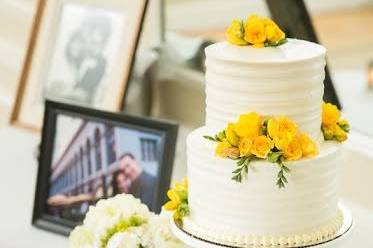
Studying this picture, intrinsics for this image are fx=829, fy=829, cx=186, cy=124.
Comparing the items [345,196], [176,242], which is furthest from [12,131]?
[176,242]

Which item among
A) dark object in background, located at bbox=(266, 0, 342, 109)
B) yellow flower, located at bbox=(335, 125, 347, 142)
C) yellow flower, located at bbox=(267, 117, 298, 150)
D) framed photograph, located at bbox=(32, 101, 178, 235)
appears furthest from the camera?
dark object in background, located at bbox=(266, 0, 342, 109)

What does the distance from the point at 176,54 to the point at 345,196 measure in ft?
2.35

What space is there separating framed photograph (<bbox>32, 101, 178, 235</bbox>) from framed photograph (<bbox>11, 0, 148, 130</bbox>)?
0.29 metres

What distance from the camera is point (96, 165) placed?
1.75 metres

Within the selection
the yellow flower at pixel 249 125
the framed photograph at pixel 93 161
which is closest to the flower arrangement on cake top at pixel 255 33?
the yellow flower at pixel 249 125

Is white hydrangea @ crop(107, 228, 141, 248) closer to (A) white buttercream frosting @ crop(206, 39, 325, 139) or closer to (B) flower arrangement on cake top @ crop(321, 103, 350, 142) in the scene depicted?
(A) white buttercream frosting @ crop(206, 39, 325, 139)

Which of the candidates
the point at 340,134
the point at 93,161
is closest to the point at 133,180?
the point at 93,161

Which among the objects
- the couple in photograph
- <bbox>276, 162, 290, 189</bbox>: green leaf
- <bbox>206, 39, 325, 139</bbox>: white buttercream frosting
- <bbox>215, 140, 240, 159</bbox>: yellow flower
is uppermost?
<bbox>206, 39, 325, 139</bbox>: white buttercream frosting

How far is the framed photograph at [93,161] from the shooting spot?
65.1 inches

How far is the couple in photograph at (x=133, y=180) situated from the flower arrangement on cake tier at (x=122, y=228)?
1.25 feet

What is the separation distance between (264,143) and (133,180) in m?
0.60

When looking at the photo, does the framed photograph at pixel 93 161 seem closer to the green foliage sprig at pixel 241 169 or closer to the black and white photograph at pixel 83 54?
the black and white photograph at pixel 83 54

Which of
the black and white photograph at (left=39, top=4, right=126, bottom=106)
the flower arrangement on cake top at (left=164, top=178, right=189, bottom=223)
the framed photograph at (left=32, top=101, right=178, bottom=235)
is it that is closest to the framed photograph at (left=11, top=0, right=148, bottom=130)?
the black and white photograph at (left=39, top=4, right=126, bottom=106)

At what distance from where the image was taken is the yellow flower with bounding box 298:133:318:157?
1.15 m
